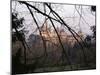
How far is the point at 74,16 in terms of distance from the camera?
233 cm

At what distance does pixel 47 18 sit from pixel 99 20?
0.71 m

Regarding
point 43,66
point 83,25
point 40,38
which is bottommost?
point 43,66

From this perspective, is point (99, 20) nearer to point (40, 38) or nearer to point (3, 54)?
point (40, 38)

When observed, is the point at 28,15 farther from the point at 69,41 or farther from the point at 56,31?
the point at 69,41

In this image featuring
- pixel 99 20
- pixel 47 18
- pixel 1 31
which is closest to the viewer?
pixel 1 31

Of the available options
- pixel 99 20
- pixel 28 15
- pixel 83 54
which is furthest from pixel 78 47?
pixel 28 15

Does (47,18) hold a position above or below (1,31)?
above

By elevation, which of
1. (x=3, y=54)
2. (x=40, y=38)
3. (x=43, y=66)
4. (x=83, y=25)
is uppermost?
(x=83, y=25)

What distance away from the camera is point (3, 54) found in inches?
82.5

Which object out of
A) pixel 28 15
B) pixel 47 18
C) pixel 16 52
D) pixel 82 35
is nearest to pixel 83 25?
pixel 82 35

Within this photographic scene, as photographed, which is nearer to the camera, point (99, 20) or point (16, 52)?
point (16, 52)

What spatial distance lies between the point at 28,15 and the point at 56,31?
1.27 ft

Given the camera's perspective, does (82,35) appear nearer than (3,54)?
No

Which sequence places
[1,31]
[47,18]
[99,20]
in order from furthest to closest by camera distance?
[99,20]
[47,18]
[1,31]
